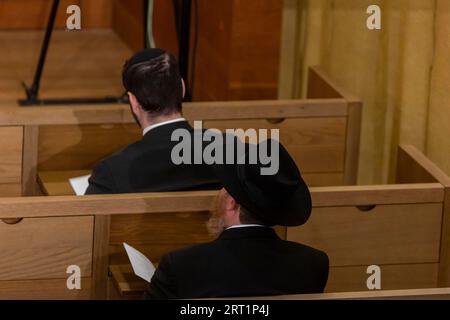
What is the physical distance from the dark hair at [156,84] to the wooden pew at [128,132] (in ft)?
1.43

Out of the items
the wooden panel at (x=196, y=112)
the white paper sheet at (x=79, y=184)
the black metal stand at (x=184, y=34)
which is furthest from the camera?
the black metal stand at (x=184, y=34)

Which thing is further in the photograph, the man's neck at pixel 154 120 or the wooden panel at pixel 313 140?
the wooden panel at pixel 313 140

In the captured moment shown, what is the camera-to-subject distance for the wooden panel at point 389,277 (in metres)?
3.26

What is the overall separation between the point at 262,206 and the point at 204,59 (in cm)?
255

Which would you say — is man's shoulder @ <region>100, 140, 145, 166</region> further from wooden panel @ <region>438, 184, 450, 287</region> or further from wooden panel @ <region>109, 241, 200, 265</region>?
wooden panel @ <region>438, 184, 450, 287</region>

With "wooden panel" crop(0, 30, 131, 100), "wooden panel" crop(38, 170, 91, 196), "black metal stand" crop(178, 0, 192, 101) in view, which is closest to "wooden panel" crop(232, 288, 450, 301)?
"wooden panel" crop(38, 170, 91, 196)

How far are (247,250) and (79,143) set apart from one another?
145 cm

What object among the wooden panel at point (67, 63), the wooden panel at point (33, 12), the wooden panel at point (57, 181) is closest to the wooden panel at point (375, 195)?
the wooden panel at point (57, 181)

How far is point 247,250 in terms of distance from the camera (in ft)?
8.36

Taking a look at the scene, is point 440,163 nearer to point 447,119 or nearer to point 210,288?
point 447,119

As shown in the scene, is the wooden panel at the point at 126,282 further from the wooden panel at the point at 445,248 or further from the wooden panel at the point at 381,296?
the wooden panel at the point at 445,248

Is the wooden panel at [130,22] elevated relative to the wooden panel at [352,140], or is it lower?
elevated
